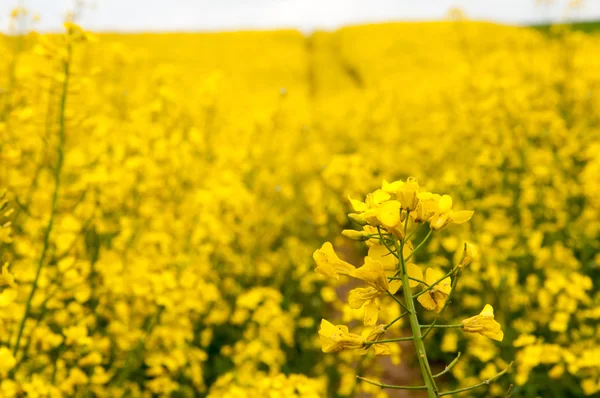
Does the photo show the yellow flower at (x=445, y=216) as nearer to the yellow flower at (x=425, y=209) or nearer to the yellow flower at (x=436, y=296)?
the yellow flower at (x=425, y=209)

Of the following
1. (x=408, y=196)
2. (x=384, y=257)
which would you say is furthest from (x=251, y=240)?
(x=408, y=196)

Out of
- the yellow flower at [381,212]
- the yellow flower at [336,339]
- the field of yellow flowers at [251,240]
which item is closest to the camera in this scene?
the yellow flower at [381,212]

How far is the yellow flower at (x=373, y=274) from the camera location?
1.14 meters

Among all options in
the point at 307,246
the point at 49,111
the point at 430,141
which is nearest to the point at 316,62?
the point at 430,141

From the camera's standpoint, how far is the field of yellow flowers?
2438 millimetres

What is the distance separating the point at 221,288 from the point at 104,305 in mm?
1044

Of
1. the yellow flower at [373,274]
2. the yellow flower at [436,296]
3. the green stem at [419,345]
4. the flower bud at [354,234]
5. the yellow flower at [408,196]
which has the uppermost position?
the yellow flower at [408,196]

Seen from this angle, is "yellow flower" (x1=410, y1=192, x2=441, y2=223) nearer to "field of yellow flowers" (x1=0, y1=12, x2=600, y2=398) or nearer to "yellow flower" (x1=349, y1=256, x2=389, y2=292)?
"field of yellow flowers" (x1=0, y1=12, x2=600, y2=398)

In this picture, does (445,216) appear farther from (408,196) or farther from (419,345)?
(419,345)

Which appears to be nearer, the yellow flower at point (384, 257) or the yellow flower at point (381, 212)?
the yellow flower at point (381, 212)

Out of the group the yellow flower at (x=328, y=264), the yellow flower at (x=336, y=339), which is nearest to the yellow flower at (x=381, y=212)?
the yellow flower at (x=328, y=264)

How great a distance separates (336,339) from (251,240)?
9.67 ft

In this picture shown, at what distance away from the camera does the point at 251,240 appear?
4113mm

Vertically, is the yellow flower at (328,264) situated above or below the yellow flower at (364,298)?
above
